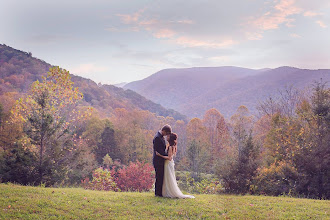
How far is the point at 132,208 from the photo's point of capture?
749 centimetres

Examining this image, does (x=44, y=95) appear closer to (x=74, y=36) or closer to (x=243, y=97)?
(x=74, y=36)

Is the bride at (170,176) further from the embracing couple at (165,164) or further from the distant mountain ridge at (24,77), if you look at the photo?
the distant mountain ridge at (24,77)

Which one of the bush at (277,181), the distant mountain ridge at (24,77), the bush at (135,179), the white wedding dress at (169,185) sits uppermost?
the distant mountain ridge at (24,77)

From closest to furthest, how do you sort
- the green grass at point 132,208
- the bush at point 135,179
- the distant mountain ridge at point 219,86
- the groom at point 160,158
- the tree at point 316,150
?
the green grass at point 132,208
the groom at point 160,158
the tree at point 316,150
the bush at point 135,179
the distant mountain ridge at point 219,86

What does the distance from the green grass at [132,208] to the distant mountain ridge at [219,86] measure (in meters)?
59.0

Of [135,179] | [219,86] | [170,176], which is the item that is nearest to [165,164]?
[170,176]

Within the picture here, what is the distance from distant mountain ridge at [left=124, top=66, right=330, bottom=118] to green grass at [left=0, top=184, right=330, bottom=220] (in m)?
59.0

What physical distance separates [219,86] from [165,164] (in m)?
128

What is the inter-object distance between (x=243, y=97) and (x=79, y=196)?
92779 millimetres

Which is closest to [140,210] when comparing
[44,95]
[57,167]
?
[57,167]

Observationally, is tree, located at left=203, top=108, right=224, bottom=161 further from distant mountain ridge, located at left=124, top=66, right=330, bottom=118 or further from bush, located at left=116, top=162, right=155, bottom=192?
bush, located at left=116, top=162, right=155, bottom=192

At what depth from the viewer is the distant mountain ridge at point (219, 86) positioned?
86.4 m

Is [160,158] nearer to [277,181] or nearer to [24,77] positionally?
[277,181]

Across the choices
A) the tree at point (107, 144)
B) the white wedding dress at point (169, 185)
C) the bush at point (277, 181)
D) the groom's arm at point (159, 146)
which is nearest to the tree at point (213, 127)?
the tree at point (107, 144)
